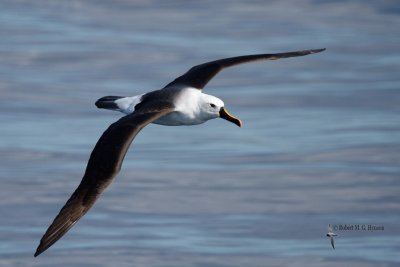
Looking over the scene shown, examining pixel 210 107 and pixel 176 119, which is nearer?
pixel 176 119

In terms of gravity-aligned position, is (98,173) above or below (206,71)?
below

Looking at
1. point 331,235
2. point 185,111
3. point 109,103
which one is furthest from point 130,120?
point 331,235

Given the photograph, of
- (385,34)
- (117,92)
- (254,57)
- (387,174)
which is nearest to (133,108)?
(254,57)

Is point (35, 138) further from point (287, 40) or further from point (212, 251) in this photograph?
point (287, 40)

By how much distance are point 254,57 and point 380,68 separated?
1072 centimetres

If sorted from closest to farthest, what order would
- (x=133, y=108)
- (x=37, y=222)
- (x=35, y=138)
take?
(x=133, y=108) → (x=37, y=222) → (x=35, y=138)

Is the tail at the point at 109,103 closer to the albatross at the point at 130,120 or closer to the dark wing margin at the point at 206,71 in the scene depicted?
the albatross at the point at 130,120

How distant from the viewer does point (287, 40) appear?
28.7 meters

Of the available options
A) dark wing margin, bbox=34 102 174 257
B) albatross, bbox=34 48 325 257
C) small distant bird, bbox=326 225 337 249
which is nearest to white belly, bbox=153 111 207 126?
albatross, bbox=34 48 325 257

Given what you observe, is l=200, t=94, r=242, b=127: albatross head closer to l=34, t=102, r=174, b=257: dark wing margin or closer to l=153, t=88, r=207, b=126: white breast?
l=153, t=88, r=207, b=126: white breast

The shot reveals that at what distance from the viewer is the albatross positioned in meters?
→ 13.7

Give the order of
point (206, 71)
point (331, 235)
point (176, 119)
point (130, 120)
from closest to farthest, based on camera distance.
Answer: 1. point (130, 120)
2. point (176, 119)
3. point (206, 71)
4. point (331, 235)

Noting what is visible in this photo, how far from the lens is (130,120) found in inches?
569

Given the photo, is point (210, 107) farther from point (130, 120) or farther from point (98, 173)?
point (98, 173)
